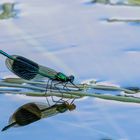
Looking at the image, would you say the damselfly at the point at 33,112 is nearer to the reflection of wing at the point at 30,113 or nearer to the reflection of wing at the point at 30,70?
the reflection of wing at the point at 30,113

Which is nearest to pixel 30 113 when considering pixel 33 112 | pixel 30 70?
pixel 33 112

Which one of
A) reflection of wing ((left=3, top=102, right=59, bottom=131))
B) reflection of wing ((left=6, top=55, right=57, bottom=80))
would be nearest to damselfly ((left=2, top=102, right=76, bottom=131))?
reflection of wing ((left=3, top=102, right=59, bottom=131))

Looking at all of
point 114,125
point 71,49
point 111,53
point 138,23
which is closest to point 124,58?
point 111,53

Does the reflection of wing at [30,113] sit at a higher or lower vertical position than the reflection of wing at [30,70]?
lower

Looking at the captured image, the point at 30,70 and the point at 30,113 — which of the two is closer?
the point at 30,113

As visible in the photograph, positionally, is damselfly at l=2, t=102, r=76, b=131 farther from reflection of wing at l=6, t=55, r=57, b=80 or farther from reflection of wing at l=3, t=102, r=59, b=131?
reflection of wing at l=6, t=55, r=57, b=80

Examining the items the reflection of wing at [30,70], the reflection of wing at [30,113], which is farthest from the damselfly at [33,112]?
the reflection of wing at [30,70]

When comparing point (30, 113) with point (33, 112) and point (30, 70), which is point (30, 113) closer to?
point (33, 112)

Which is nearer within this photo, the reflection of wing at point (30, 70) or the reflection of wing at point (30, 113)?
the reflection of wing at point (30, 113)

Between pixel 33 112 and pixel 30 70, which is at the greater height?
pixel 30 70
